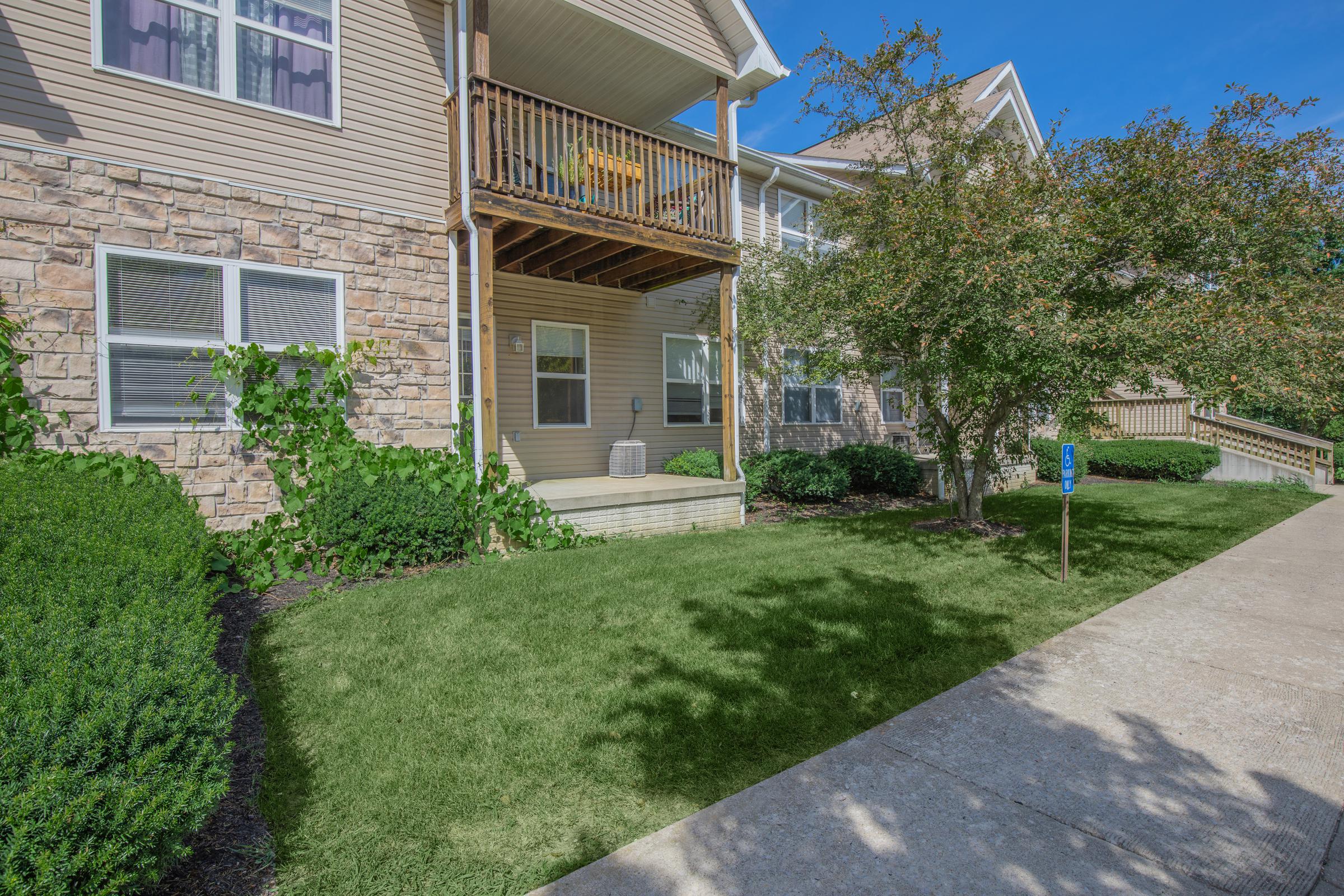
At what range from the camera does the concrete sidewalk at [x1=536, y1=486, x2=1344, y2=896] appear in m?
2.21

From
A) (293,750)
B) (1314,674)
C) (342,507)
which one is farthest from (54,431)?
(1314,674)

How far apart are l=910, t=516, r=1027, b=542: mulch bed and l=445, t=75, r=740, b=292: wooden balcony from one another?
13.4 feet

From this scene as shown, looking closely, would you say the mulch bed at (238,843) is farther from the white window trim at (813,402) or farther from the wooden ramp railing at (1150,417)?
the wooden ramp railing at (1150,417)

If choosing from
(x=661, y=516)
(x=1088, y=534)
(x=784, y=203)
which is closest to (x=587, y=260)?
(x=661, y=516)

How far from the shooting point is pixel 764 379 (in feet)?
38.8

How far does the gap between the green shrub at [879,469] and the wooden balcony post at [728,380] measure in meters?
3.19

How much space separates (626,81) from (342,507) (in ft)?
22.1

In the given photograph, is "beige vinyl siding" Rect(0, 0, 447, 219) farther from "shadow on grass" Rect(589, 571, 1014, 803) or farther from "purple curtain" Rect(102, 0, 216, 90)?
"shadow on grass" Rect(589, 571, 1014, 803)

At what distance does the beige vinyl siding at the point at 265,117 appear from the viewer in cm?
564

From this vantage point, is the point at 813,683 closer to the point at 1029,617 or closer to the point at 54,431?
the point at 1029,617

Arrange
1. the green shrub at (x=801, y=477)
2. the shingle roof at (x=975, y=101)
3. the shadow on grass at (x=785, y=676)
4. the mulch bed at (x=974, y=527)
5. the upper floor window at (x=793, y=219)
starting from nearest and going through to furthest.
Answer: the shadow on grass at (x=785, y=676) → the mulch bed at (x=974, y=527) → the green shrub at (x=801, y=477) → the upper floor window at (x=793, y=219) → the shingle roof at (x=975, y=101)

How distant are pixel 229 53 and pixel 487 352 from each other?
3542 mm

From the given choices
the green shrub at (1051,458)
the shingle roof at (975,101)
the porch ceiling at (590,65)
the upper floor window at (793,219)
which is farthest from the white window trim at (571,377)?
the green shrub at (1051,458)

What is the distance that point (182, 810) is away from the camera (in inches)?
69.9
